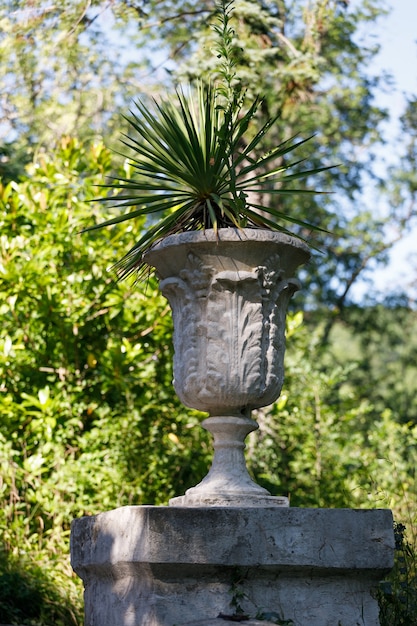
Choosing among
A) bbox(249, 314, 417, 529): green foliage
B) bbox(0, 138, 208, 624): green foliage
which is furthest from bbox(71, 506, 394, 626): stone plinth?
bbox(249, 314, 417, 529): green foliage

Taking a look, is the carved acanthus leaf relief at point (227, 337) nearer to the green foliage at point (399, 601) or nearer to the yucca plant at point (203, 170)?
the yucca plant at point (203, 170)

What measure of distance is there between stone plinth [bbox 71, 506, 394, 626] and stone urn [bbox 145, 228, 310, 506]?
0.30m

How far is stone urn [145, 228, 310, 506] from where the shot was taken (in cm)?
393

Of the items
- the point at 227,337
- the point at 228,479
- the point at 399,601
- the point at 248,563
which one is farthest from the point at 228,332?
the point at 399,601

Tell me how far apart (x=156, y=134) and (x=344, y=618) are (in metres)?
2.33

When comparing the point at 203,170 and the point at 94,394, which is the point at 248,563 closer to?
the point at 203,170

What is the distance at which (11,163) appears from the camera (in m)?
11.3

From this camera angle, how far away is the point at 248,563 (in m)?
3.51

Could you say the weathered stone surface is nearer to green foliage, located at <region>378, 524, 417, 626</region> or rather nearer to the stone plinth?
the stone plinth

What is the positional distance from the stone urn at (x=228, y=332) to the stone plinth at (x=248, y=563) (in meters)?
0.30

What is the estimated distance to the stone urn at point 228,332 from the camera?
12.9 feet

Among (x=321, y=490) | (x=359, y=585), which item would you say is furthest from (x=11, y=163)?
(x=359, y=585)

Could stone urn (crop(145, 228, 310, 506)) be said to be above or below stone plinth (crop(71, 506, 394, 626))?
above

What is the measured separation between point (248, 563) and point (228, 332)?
3.28ft
